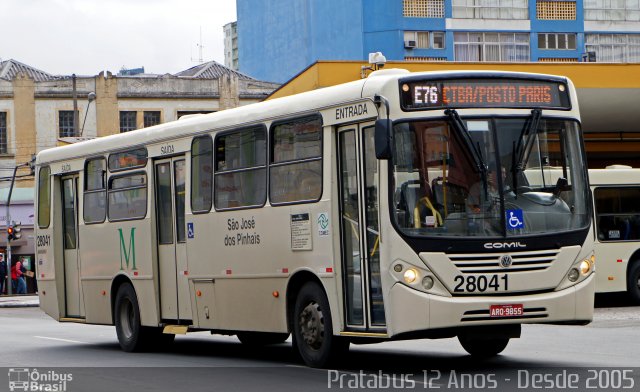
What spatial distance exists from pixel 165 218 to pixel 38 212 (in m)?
4.49

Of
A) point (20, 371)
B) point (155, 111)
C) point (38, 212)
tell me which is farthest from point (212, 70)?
point (20, 371)

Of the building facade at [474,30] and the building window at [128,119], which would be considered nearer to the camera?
the building facade at [474,30]

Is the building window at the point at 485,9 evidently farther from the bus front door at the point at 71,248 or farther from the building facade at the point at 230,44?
the building facade at the point at 230,44

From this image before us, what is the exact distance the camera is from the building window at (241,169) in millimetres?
15203

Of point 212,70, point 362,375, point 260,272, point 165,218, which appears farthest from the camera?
point 212,70

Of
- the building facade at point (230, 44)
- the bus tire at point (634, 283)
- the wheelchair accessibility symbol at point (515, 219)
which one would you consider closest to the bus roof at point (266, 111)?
the wheelchair accessibility symbol at point (515, 219)

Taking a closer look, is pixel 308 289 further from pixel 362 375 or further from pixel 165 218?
pixel 165 218

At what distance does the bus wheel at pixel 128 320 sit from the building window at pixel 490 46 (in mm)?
44358

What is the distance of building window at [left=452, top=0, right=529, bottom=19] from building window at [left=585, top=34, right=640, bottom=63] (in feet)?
14.3

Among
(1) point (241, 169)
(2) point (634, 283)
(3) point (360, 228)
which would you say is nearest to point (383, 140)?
(3) point (360, 228)

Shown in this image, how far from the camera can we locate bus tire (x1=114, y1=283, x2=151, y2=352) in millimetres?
18484

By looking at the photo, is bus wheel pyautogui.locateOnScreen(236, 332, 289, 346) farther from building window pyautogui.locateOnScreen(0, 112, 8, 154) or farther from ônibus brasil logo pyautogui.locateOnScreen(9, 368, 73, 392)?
building window pyautogui.locateOnScreen(0, 112, 8, 154)

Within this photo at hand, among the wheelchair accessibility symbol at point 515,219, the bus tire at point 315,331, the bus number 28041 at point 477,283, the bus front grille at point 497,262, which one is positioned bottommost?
the bus tire at point 315,331

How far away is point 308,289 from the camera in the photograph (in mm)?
14266
